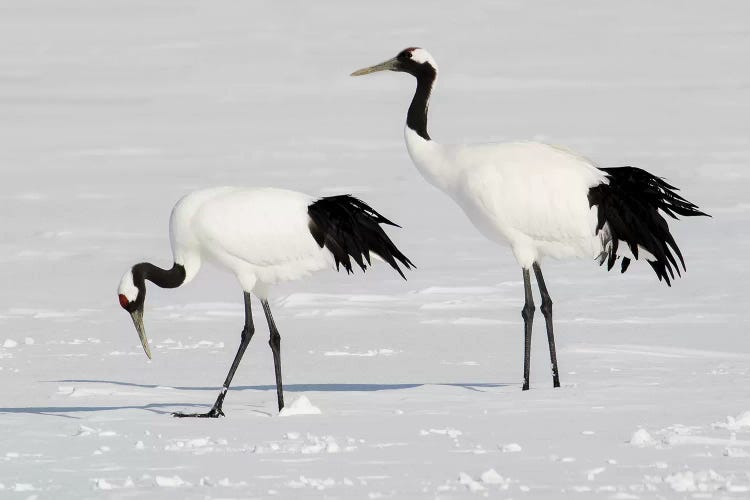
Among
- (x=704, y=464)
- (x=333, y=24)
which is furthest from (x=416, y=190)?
(x=333, y=24)

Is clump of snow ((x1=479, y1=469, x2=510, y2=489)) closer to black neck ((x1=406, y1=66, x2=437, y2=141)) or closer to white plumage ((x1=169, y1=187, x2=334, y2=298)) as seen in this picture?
white plumage ((x1=169, y1=187, x2=334, y2=298))

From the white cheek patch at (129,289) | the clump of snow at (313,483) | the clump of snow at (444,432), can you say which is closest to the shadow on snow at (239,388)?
the white cheek patch at (129,289)

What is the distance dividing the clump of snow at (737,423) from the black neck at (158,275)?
11.2 ft

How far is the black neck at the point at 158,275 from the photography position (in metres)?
9.11

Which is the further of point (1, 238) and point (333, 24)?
point (333, 24)

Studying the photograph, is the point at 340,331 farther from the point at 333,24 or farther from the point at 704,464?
the point at 333,24

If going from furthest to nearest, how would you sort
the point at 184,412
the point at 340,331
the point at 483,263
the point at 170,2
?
the point at 170,2
the point at 483,263
the point at 340,331
the point at 184,412

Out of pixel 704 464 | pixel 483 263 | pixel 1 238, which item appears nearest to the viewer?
pixel 704 464

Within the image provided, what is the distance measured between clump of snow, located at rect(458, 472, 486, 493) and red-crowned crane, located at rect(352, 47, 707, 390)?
11.8 feet

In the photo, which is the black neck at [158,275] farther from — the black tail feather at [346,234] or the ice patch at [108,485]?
the ice patch at [108,485]

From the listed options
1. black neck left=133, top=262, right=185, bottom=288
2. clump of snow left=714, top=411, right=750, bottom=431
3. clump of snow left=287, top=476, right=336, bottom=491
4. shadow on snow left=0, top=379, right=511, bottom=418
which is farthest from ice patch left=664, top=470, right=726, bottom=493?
black neck left=133, top=262, right=185, bottom=288

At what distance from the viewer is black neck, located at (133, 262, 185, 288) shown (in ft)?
29.9

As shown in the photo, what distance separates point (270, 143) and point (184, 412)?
14.3 metres

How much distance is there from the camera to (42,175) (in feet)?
67.1
